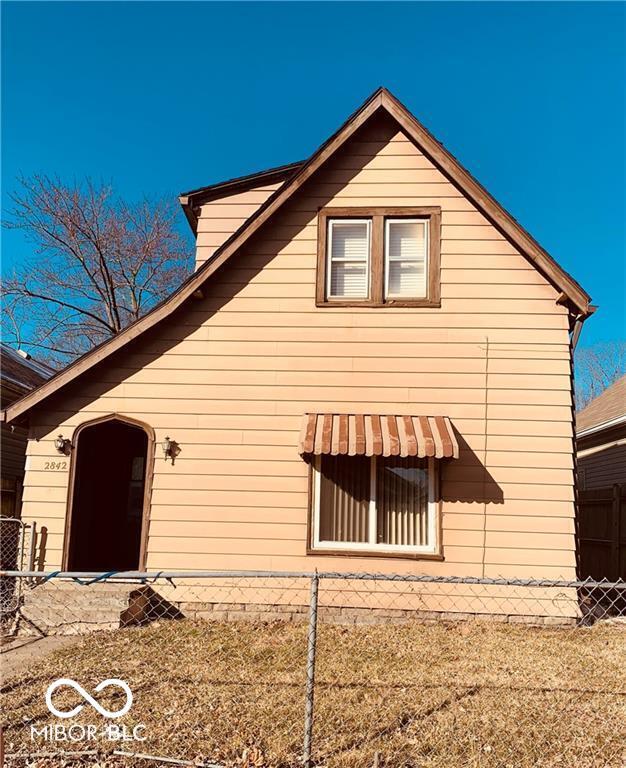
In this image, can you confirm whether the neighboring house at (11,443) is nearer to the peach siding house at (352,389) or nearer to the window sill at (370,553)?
the peach siding house at (352,389)

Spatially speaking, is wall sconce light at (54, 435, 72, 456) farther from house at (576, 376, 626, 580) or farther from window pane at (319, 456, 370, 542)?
house at (576, 376, 626, 580)

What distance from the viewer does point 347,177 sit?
885 centimetres

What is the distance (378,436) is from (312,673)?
4.11m

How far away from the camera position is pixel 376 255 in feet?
28.6

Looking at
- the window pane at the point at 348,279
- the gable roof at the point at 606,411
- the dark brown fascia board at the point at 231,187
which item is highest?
the dark brown fascia board at the point at 231,187

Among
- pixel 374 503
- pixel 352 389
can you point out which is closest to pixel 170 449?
pixel 352 389

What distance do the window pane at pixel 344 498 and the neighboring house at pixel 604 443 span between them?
9504 millimetres

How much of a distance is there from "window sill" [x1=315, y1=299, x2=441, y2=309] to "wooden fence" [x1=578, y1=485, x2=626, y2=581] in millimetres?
6447

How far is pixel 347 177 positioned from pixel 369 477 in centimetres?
467

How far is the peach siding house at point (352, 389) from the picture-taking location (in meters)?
8.05

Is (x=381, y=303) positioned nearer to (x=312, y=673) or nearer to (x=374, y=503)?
(x=374, y=503)

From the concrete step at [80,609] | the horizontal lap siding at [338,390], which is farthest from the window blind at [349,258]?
the concrete step at [80,609]

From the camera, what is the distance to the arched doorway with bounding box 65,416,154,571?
28.1ft

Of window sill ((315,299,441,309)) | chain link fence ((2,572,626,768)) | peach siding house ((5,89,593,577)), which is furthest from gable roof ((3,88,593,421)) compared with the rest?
chain link fence ((2,572,626,768))
